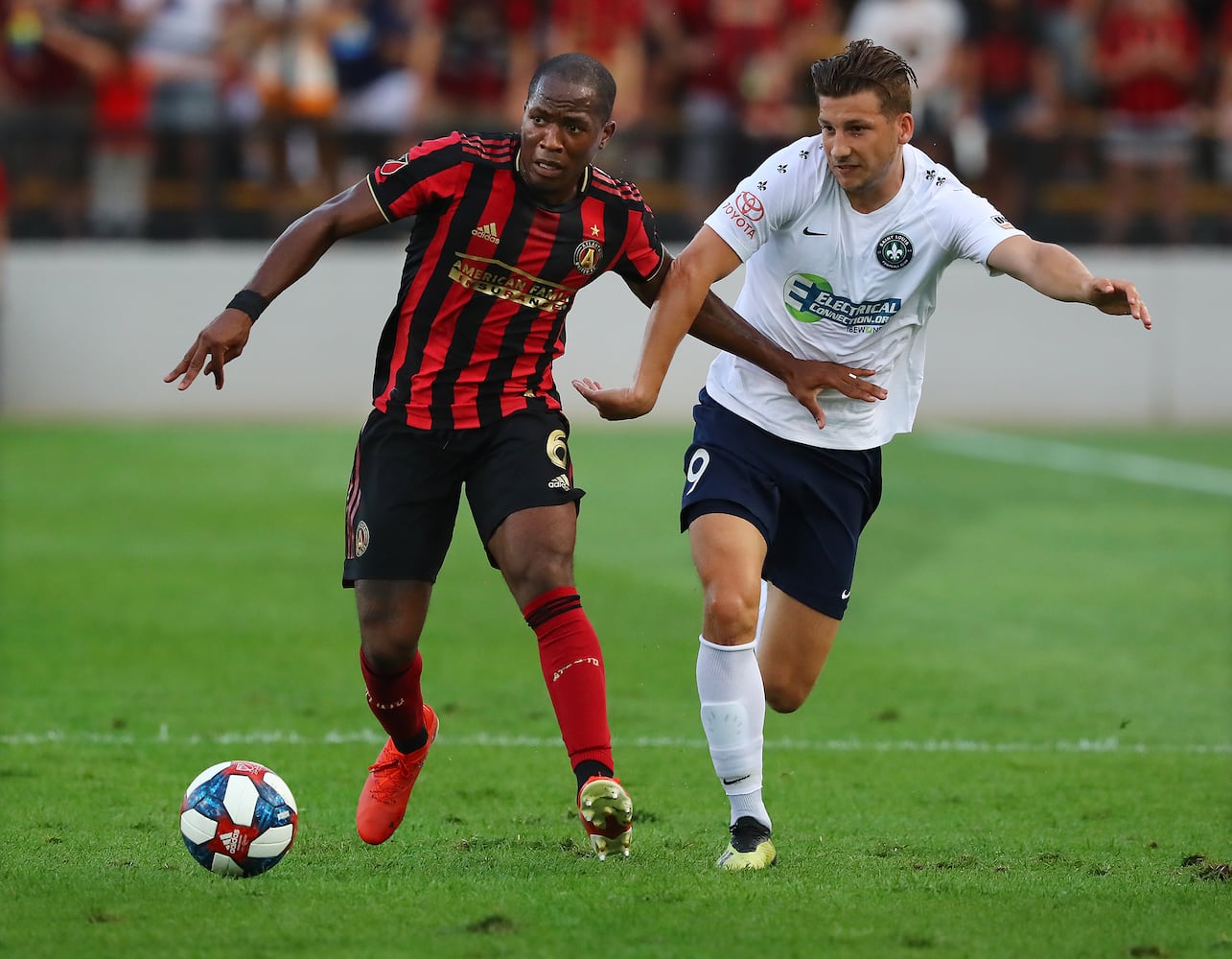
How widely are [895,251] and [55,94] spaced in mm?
14816

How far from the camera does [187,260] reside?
63.0 feet

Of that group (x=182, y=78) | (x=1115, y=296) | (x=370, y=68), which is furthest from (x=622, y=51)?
(x=1115, y=296)

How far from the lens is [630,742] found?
7457 mm

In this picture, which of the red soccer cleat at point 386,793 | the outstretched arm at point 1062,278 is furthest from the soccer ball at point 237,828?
the outstretched arm at point 1062,278

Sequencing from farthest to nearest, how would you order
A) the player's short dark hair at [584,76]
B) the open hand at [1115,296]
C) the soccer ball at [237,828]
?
the player's short dark hair at [584,76], the open hand at [1115,296], the soccer ball at [237,828]

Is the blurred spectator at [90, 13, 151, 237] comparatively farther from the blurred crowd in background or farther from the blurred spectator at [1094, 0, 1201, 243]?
the blurred spectator at [1094, 0, 1201, 243]

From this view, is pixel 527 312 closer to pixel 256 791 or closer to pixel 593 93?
pixel 593 93

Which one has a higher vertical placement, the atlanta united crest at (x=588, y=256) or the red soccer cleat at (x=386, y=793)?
the atlanta united crest at (x=588, y=256)

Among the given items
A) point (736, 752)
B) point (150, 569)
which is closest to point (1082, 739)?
point (736, 752)

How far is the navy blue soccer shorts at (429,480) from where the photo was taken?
568cm

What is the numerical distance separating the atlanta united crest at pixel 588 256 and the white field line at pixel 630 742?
230cm

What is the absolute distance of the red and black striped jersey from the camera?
18.5ft

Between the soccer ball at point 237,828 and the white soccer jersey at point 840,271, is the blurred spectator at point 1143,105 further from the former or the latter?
the soccer ball at point 237,828

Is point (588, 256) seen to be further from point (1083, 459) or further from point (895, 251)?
point (1083, 459)
